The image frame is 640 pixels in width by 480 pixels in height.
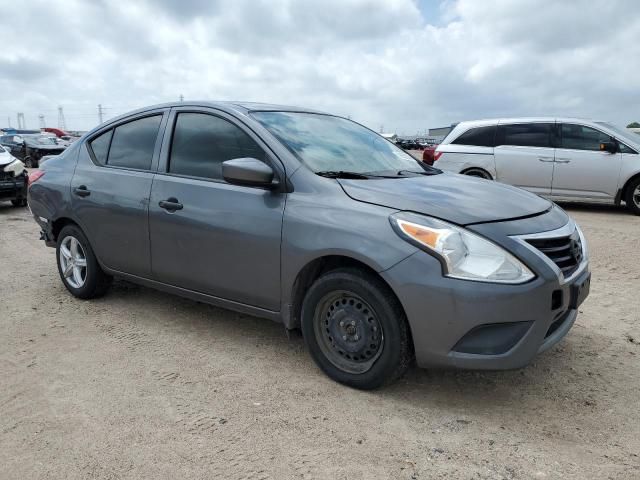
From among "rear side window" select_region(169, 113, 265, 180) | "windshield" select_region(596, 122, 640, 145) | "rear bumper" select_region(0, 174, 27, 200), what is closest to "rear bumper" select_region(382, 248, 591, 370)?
"rear side window" select_region(169, 113, 265, 180)

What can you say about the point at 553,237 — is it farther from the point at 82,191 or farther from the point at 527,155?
the point at 527,155

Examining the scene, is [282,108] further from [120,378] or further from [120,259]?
[120,378]

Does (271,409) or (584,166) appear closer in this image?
Answer: (271,409)

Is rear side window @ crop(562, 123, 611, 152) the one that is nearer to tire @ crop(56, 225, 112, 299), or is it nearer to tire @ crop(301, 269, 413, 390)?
tire @ crop(301, 269, 413, 390)

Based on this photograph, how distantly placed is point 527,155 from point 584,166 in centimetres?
96

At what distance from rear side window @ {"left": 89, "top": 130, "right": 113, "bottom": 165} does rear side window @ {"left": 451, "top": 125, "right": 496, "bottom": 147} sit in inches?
286

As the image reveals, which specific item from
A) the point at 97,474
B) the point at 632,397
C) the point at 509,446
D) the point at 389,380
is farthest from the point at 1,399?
the point at 632,397

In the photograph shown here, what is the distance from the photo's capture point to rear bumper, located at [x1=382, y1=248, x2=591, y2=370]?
267 centimetres

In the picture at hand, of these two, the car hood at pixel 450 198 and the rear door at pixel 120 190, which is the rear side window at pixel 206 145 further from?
the car hood at pixel 450 198

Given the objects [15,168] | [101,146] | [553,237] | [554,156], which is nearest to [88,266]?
[101,146]

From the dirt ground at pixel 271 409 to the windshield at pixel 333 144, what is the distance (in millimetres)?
1305

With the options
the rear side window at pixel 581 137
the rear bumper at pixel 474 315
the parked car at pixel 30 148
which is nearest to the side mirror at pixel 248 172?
the rear bumper at pixel 474 315

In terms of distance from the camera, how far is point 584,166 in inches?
372

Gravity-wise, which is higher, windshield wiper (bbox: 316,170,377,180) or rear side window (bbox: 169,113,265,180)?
rear side window (bbox: 169,113,265,180)
